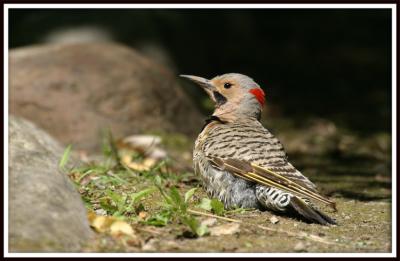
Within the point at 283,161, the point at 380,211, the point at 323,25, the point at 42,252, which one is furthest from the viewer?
the point at 323,25

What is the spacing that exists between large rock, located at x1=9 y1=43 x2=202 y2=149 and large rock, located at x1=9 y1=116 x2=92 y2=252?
4.16 m

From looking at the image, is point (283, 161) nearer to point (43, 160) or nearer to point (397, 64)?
point (397, 64)

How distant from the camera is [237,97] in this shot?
22.9 ft

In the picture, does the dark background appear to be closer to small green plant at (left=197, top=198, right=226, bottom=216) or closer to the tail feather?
the tail feather

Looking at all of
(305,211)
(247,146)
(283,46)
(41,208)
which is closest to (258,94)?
(247,146)

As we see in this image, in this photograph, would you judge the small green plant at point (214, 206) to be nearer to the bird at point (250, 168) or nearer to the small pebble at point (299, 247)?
the bird at point (250, 168)

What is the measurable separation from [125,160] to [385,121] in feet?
19.9

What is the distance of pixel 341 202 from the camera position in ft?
23.5

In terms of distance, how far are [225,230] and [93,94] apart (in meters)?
5.15

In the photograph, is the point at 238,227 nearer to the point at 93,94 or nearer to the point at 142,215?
the point at 142,215

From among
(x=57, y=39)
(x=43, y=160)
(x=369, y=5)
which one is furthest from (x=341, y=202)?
(x=57, y=39)

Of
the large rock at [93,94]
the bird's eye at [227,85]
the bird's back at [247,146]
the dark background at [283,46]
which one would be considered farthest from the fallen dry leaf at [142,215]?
the dark background at [283,46]

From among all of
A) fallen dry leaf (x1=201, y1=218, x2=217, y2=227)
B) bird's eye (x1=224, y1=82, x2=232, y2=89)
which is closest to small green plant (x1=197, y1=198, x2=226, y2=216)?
fallen dry leaf (x1=201, y1=218, x2=217, y2=227)

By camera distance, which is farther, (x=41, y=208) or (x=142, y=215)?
(x=142, y=215)
